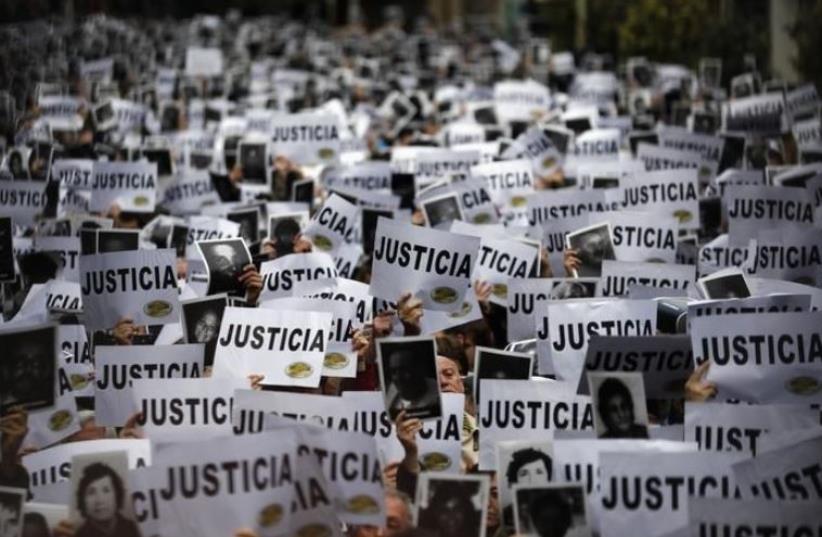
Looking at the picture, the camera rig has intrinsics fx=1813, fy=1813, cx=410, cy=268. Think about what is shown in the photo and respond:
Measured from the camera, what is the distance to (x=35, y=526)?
7.66m

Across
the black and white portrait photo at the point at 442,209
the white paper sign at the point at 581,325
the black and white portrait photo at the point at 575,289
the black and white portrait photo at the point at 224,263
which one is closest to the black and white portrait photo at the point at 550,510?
the white paper sign at the point at 581,325

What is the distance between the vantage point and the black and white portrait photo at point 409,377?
9.03 meters

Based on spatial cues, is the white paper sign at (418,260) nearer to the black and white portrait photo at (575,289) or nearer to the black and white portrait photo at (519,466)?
the black and white portrait photo at (575,289)

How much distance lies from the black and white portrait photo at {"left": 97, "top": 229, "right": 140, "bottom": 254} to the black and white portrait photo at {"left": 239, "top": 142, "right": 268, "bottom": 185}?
5.67 m

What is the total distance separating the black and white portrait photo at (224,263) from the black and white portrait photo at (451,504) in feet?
14.7

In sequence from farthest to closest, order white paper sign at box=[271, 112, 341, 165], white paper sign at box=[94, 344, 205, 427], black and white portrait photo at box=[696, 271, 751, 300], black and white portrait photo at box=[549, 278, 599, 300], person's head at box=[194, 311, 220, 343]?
white paper sign at box=[271, 112, 341, 165]
black and white portrait photo at box=[549, 278, 599, 300]
black and white portrait photo at box=[696, 271, 751, 300]
person's head at box=[194, 311, 220, 343]
white paper sign at box=[94, 344, 205, 427]

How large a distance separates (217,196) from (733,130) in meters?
7.04

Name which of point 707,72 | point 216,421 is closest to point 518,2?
point 707,72

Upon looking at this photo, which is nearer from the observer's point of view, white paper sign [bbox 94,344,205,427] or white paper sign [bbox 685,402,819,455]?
white paper sign [bbox 685,402,819,455]

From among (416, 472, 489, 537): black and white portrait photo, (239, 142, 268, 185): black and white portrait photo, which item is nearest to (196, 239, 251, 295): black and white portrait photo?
(416, 472, 489, 537): black and white portrait photo

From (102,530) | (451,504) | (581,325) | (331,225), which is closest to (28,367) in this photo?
(102,530)

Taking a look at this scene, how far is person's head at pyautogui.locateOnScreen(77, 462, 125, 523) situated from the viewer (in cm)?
767

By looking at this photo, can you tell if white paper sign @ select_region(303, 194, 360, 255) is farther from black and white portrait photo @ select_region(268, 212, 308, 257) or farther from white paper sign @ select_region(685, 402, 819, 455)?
white paper sign @ select_region(685, 402, 819, 455)

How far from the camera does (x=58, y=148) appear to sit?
19375 mm
